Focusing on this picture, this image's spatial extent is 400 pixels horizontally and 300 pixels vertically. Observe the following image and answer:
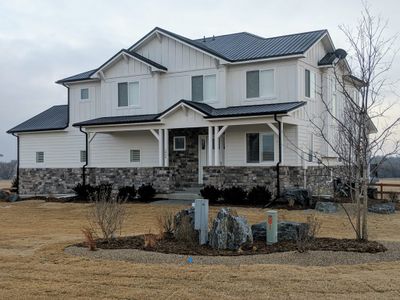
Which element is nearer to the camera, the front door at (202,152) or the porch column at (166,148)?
the porch column at (166,148)

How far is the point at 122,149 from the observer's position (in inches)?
1043

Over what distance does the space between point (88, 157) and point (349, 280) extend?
2112 centimetres

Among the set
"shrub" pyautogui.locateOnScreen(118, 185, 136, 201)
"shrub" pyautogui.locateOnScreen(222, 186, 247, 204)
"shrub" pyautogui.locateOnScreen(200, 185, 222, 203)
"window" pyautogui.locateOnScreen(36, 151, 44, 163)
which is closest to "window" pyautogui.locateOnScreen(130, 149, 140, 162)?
"shrub" pyautogui.locateOnScreen(118, 185, 136, 201)

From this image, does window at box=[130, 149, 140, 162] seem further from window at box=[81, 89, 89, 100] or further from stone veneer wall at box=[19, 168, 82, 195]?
window at box=[81, 89, 89, 100]

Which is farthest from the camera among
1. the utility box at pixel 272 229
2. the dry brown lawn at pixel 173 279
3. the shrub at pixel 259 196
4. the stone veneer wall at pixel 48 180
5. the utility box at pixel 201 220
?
the stone veneer wall at pixel 48 180

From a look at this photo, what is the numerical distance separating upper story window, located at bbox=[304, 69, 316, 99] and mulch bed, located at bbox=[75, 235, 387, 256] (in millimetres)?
13276

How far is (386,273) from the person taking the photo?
7.93 meters

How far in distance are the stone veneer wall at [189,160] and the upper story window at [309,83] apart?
512cm

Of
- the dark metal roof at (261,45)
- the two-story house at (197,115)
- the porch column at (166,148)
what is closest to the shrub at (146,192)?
the two-story house at (197,115)

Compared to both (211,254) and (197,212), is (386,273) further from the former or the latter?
(197,212)

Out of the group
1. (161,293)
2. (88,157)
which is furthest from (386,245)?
(88,157)

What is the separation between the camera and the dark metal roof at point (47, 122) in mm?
29077

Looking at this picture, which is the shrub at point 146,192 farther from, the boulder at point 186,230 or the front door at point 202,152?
the boulder at point 186,230

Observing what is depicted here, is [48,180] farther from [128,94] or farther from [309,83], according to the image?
[309,83]
